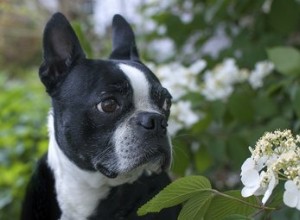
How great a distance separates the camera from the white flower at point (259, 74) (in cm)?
227

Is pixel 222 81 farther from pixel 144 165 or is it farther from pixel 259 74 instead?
pixel 144 165

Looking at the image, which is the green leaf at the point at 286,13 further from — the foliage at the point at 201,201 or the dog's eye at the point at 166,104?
the foliage at the point at 201,201

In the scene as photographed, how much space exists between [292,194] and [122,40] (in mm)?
947

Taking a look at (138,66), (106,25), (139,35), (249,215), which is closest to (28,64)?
(106,25)

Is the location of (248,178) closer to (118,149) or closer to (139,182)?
(118,149)

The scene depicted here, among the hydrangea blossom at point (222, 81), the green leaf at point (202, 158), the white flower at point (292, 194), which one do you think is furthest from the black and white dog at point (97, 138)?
the hydrangea blossom at point (222, 81)

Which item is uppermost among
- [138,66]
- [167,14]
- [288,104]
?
[167,14]

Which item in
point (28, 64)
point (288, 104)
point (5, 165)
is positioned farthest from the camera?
point (28, 64)

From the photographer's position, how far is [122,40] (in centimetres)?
165

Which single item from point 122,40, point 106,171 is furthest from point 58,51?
point 106,171

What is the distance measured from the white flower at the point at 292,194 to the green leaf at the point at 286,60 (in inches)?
40.6

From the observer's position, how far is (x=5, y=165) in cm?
274

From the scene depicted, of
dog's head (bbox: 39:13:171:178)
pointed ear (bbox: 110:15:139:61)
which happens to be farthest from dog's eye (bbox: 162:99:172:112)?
pointed ear (bbox: 110:15:139:61)

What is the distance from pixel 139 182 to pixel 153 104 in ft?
0.68
